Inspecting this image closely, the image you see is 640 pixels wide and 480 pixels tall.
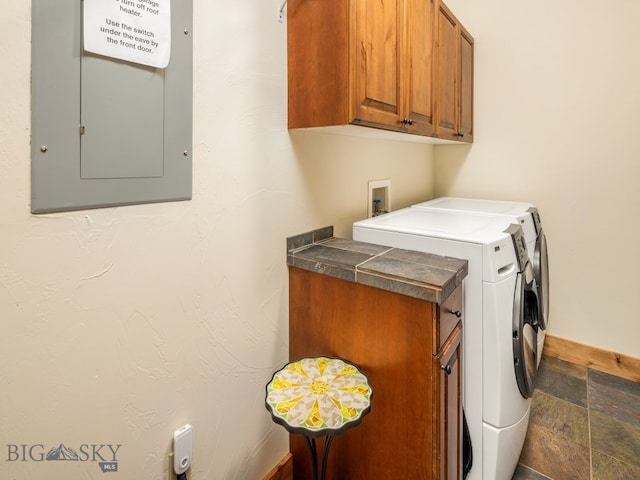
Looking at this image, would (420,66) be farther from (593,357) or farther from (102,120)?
(593,357)

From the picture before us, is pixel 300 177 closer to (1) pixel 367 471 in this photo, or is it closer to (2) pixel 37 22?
(2) pixel 37 22

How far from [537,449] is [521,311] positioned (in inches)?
30.6

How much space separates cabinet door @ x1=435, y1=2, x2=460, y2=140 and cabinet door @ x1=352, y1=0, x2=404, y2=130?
1.56 ft

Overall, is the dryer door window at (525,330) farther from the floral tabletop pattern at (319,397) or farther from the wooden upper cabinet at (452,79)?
the wooden upper cabinet at (452,79)

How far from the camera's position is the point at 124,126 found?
82 cm

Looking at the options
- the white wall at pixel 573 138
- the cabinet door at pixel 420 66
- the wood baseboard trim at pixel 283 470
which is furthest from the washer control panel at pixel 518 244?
the wood baseboard trim at pixel 283 470

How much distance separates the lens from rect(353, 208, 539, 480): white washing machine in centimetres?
120

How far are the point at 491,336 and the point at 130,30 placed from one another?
4.53 ft

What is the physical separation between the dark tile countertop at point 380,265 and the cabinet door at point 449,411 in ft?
0.67

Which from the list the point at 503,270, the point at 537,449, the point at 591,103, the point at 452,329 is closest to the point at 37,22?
the point at 452,329

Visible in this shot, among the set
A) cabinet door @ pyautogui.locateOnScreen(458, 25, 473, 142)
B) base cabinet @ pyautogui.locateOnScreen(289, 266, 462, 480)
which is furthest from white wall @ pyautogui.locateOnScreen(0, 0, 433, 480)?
cabinet door @ pyautogui.locateOnScreen(458, 25, 473, 142)

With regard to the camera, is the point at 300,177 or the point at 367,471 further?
the point at 300,177

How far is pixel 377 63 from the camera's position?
4.03 feet

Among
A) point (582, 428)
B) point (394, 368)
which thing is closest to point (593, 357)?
point (582, 428)
